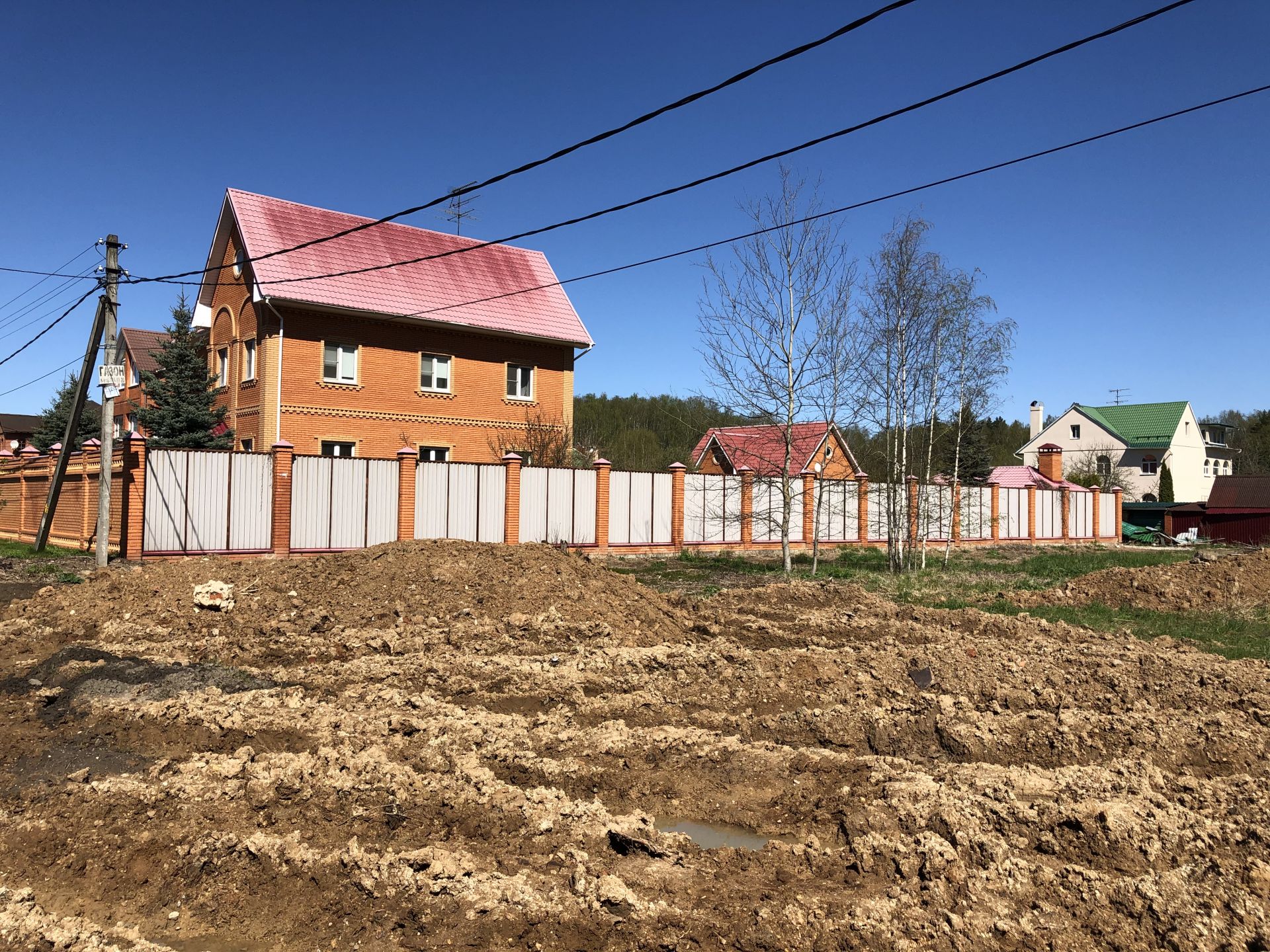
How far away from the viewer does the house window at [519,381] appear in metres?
26.9

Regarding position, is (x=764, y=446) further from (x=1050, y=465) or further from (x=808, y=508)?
(x=1050, y=465)

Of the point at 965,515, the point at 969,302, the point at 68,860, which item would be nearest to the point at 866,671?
the point at 68,860

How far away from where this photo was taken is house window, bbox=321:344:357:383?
2345 cm

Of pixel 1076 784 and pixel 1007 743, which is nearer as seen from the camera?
pixel 1076 784

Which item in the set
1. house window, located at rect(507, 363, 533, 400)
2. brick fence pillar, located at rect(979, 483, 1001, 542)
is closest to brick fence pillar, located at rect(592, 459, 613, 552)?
house window, located at rect(507, 363, 533, 400)

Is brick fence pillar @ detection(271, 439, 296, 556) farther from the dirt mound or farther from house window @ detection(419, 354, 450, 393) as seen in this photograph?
the dirt mound

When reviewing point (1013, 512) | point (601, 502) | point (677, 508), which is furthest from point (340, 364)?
point (1013, 512)

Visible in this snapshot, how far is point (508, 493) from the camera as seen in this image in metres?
20.5

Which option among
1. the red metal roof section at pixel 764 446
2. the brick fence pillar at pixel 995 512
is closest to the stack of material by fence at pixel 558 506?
the red metal roof section at pixel 764 446

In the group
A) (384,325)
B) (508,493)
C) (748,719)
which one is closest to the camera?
(748,719)

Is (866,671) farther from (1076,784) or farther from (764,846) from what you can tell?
(764,846)

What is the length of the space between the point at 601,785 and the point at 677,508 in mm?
18430

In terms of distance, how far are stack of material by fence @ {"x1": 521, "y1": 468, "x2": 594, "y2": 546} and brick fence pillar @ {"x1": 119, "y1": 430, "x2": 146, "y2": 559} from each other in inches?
316

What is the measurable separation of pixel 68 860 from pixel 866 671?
598 centimetres
